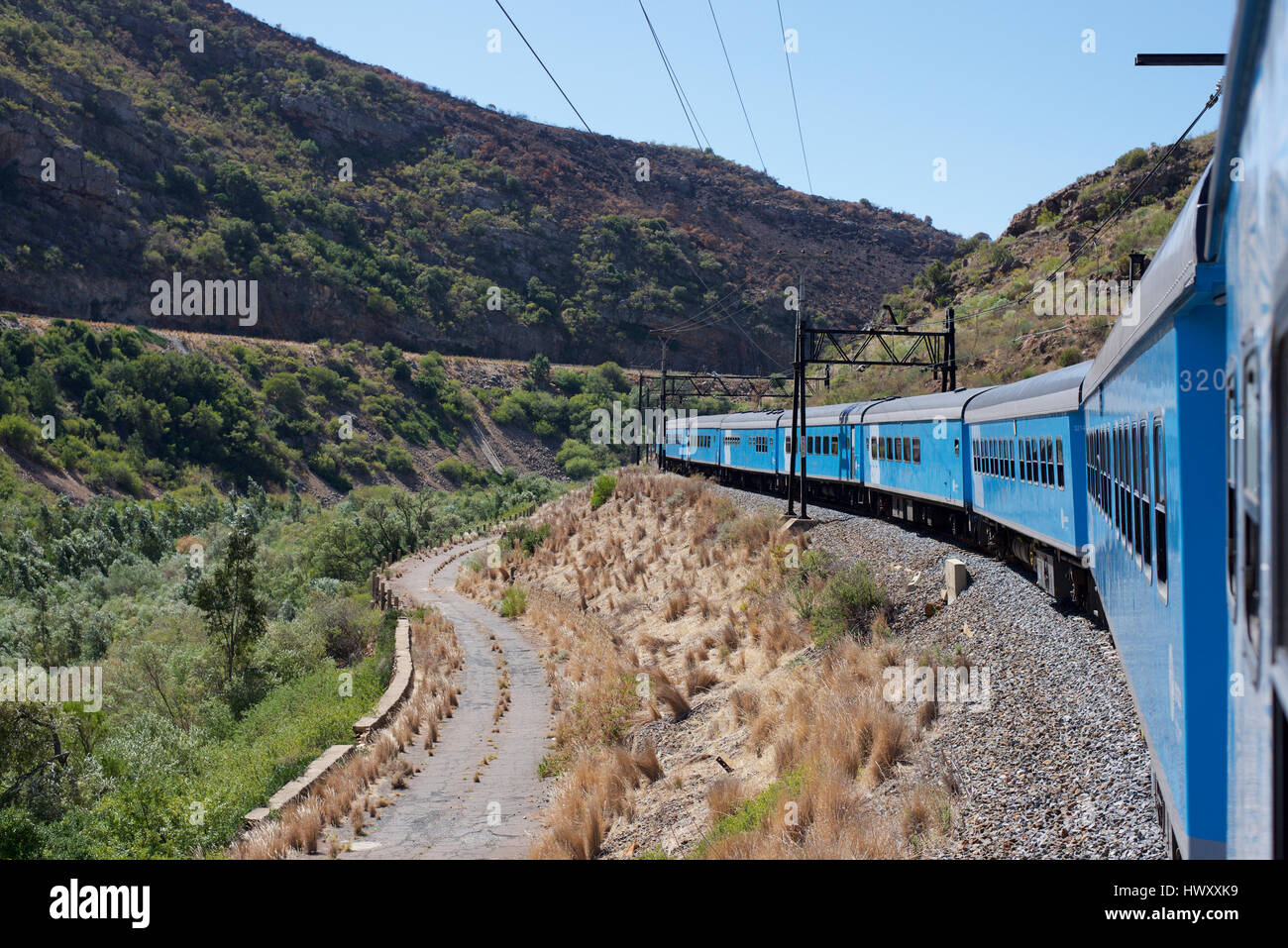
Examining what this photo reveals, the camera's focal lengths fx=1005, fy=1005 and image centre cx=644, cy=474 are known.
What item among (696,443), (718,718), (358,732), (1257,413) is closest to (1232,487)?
(1257,413)

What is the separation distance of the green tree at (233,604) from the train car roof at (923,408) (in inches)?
605

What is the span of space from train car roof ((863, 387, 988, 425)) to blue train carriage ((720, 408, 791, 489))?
8667mm

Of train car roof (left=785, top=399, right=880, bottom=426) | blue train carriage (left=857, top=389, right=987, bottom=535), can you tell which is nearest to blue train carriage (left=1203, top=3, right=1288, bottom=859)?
blue train carriage (left=857, top=389, right=987, bottom=535)

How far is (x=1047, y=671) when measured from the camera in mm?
9688

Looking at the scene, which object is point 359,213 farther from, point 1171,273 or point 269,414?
point 1171,273

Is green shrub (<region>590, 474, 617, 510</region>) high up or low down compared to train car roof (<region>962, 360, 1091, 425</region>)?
down

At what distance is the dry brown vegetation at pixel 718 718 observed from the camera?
852cm

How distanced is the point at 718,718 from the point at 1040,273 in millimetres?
39633

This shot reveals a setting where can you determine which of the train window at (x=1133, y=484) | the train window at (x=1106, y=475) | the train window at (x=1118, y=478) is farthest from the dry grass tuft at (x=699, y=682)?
the train window at (x=1133, y=484)

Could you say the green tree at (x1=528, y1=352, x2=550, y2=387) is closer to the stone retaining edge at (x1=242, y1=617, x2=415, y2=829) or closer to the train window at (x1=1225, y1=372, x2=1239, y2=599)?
the stone retaining edge at (x1=242, y1=617, x2=415, y2=829)

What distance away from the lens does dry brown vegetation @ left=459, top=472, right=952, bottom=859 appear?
8523 mm

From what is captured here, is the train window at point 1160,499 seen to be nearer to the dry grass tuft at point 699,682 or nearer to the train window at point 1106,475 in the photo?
the train window at point 1106,475

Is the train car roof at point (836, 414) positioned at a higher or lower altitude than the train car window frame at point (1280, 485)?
higher

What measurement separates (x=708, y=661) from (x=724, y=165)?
419ft
